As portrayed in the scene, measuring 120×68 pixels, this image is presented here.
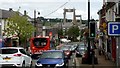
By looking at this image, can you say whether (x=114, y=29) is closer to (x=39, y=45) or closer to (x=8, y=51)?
(x=8, y=51)

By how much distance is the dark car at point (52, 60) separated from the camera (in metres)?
22.5

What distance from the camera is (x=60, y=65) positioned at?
22484 millimetres

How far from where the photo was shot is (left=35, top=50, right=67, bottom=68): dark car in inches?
887

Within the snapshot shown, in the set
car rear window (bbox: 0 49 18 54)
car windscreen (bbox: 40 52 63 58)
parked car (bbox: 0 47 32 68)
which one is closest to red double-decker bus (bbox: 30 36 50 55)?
car windscreen (bbox: 40 52 63 58)

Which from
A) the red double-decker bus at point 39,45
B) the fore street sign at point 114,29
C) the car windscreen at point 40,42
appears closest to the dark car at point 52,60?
the fore street sign at point 114,29

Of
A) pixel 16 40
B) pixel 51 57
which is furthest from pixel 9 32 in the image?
pixel 51 57

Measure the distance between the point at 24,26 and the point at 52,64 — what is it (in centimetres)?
4032

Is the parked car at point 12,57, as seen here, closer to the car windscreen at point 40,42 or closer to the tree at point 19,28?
the car windscreen at point 40,42

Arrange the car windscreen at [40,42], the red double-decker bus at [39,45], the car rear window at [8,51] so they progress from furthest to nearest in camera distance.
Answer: the car windscreen at [40,42], the red double-decker bus at [39,45], the car rear window at [8,51]

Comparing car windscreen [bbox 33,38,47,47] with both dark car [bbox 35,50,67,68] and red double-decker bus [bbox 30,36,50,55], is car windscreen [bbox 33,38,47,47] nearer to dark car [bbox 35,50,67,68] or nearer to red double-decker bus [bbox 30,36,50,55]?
red double-decker bus [bbox 30,36,50,55]

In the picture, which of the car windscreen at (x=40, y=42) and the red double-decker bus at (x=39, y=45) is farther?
the car windscreen at (x=40, y=42)

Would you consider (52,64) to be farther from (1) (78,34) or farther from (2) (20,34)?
(1) (78,34)

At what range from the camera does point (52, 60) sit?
23109mm

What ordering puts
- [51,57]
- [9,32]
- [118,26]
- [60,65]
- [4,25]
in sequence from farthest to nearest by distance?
[4,25] < [9,32] < [51,57] < [60,65] < [118,26]
